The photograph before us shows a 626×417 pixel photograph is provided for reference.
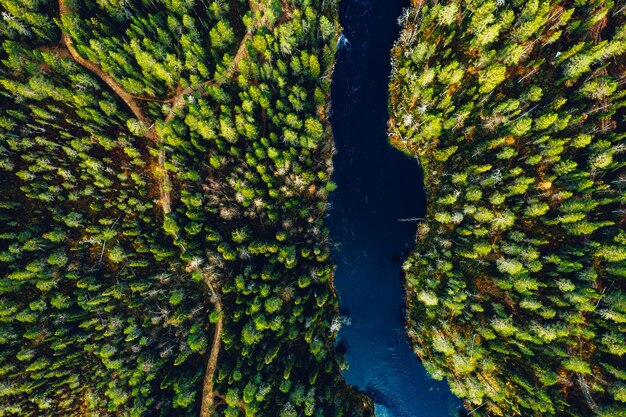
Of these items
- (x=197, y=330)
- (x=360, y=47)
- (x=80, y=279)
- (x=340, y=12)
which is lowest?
(x=197, y=330)

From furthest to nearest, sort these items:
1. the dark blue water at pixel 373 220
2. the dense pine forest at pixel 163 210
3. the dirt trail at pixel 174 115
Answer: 1. the dark blue water at pixel 373 220
2. the dirt trail at pixel 174 115
3. the dense pine forest at pixel 163 210

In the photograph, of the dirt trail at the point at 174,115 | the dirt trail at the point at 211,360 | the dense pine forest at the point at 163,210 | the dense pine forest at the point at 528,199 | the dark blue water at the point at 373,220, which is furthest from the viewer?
the dark blue water at the point at 373,220

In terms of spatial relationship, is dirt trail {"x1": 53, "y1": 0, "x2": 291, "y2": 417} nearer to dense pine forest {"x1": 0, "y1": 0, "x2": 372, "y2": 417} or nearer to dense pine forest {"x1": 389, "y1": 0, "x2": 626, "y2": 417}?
dense pine forest {"x1": 0, "y1": 0, "x2": 372, "y2": 417}

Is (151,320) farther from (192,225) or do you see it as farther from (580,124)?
(580,124)

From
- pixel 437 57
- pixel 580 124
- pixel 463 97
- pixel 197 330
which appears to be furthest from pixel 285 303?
pixel 580 124

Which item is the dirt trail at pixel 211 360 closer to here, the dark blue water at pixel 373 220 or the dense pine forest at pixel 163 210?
the dense pine forest at pixel 163 210

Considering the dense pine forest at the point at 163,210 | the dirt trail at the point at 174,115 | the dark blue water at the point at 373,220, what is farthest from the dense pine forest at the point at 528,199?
the dirt trail at the point at 174,115

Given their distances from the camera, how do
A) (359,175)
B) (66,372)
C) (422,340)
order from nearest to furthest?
(66,372)
(422,340)
(359,175)
